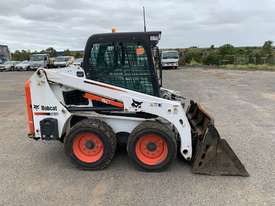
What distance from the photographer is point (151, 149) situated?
15.0 ft

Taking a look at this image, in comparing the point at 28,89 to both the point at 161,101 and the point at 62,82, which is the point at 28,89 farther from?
the point at 161,101

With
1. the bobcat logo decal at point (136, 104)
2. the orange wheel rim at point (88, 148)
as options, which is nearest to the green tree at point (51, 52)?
the orange wheel rim at point (88, 148)

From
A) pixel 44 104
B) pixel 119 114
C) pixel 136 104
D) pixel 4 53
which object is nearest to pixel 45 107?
pixel 44 104

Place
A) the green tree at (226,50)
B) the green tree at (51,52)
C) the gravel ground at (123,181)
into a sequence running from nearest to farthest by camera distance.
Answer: the gravel ground at (123,181) → the green tree at (226,50) → the green tree at (51,52)

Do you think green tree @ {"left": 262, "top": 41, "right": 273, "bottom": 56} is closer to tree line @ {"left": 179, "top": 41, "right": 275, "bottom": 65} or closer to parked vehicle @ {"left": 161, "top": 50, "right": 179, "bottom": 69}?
tree line @ {"left": 179, "top": 41, "right": 275, "bottom": 65}

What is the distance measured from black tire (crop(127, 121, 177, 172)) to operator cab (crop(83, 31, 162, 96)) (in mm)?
618

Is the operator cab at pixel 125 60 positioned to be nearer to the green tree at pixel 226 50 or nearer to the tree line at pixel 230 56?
the tree line at pixel 230 56

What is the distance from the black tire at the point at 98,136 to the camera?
4.54 meters

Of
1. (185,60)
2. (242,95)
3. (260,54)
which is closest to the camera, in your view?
(242,95)

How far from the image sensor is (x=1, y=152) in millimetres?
5500

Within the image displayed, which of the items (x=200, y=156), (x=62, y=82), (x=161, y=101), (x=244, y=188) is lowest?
(x=244, y=188)

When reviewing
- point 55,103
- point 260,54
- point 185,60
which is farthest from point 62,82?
point 185,60

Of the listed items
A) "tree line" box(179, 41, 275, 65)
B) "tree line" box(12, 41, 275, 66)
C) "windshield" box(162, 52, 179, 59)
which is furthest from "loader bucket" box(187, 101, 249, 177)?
"tree line" box(179, 41, 275, 65)

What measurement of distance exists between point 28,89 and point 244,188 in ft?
11.2
